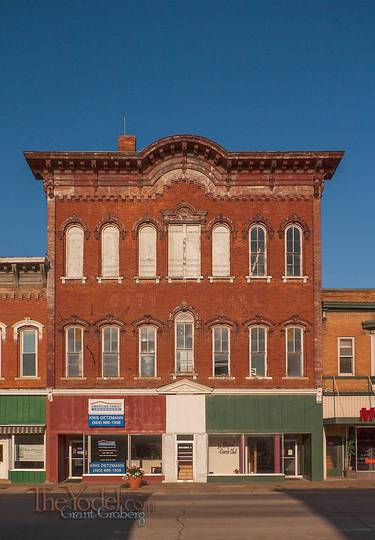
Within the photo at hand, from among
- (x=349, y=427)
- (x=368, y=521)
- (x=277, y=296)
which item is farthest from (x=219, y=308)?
(x=368, y=521)

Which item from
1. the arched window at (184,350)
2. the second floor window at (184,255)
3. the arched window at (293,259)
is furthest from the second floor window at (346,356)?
the second floor window at (184,255)

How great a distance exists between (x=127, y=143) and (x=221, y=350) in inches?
436

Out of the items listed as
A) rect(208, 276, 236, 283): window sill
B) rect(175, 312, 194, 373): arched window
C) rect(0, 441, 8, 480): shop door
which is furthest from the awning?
rect(208, 276, 236, 283): window sill

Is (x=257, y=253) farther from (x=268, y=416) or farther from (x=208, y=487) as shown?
(x=208, y=487)

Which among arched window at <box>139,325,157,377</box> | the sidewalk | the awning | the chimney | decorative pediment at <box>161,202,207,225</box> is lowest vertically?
the sidewalk

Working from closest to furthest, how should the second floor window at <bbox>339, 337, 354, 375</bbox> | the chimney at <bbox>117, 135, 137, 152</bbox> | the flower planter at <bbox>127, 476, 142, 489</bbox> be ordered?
the flower planter at <bbox>127, 476, 142, 489</bbox>
the second floor window at <bbox>339, 337, 354, 375</bbox>
the chimney at <bbox>117, 135, 137, 152</bbox>

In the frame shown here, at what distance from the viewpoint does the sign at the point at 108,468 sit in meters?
36.7

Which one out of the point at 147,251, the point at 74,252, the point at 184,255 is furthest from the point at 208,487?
the point at 74,252

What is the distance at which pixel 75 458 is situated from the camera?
37.6 m

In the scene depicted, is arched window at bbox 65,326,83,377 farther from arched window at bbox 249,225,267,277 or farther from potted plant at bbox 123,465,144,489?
arched window at bbox 249,225,267,277

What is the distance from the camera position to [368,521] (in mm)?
23656

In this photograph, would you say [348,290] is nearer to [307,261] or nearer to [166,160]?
[307,261]

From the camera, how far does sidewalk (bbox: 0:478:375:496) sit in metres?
33.6

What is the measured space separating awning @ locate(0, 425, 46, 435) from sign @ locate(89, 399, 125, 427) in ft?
7.20
